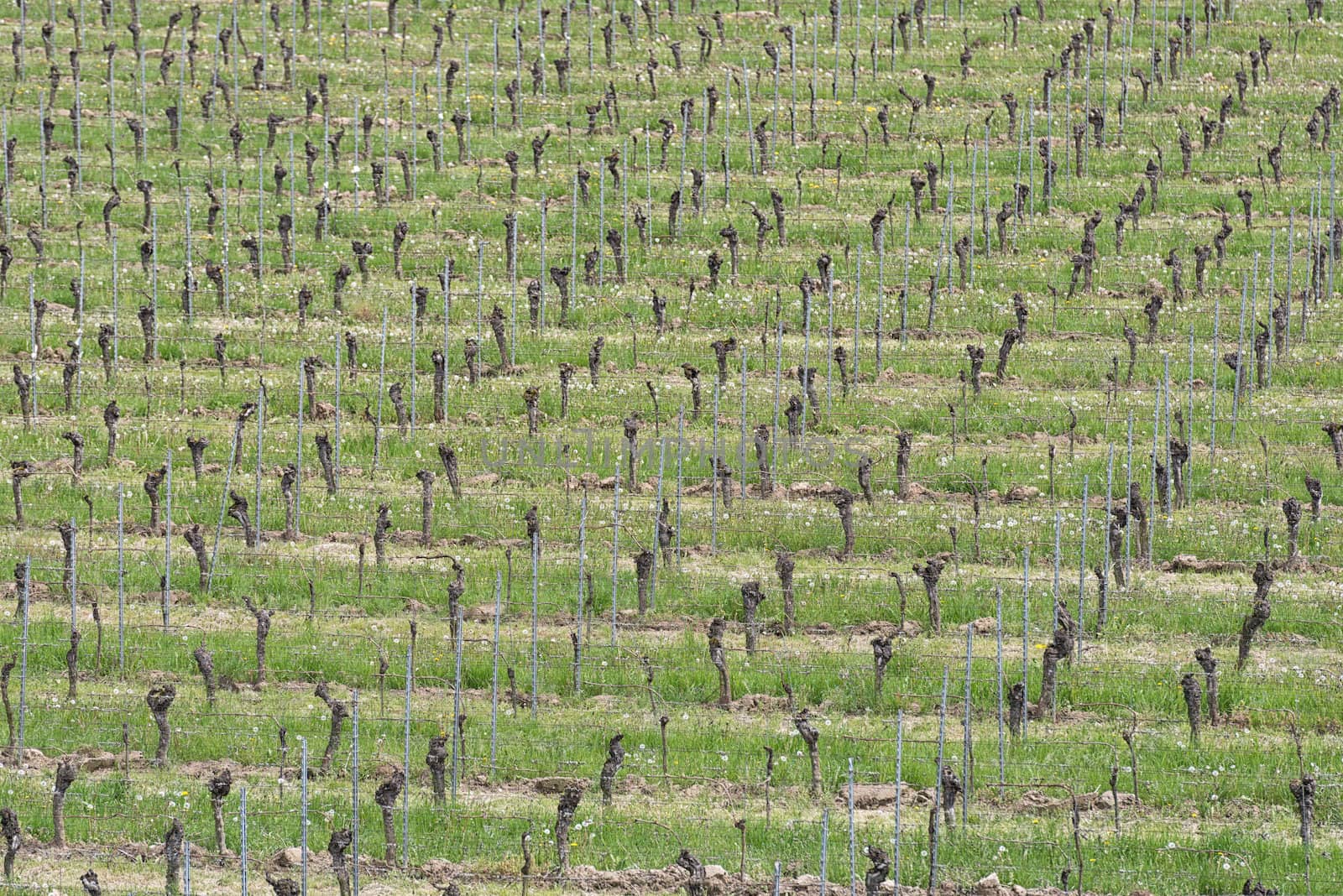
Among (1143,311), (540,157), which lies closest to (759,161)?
(540,157)

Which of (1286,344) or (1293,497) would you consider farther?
(1286,344)

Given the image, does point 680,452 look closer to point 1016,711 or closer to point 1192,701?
point 1016,711

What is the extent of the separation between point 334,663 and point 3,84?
90.6 feet

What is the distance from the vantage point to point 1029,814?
23828mm

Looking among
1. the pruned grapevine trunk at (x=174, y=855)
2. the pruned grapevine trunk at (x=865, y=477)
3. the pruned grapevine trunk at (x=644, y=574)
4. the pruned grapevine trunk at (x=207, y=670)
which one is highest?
the pruned grapevine trunk at (x=865, y=477)

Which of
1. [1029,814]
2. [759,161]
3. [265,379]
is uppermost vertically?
[759,161]

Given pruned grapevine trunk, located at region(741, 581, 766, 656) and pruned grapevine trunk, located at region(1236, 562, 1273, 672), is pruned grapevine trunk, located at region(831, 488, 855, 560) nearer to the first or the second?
pruned grapevine trunk, located at region(741, 581, 766, 656)

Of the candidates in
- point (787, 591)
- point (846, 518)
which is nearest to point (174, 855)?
point (787, 591)

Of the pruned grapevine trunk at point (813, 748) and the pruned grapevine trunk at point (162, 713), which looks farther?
the pruned grapevine trunk at point (162, 713)

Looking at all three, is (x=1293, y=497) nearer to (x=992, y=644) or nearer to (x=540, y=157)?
(x=992, y=644)

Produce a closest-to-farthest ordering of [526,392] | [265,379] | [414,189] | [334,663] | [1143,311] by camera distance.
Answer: [334,663]
[526,392]
[265,379]
[1143,311]
[414,189]

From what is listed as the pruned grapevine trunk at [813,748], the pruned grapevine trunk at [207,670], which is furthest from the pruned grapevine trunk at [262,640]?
the pruned grapevine trunk at [813,748]

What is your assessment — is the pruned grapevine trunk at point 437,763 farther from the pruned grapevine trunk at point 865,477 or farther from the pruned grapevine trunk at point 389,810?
the pruned grapevine trunk at point 865,477

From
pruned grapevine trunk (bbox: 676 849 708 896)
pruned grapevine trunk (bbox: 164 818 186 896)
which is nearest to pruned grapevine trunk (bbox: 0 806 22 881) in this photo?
pruned grapevine trunk (bbox: 164 818 186 896)
